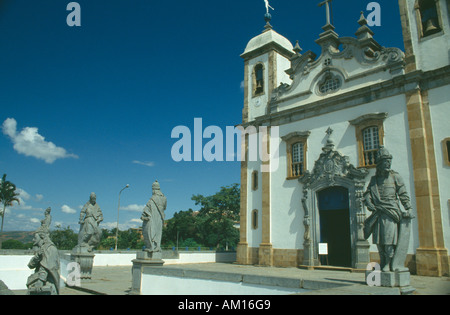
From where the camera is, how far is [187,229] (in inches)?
2126

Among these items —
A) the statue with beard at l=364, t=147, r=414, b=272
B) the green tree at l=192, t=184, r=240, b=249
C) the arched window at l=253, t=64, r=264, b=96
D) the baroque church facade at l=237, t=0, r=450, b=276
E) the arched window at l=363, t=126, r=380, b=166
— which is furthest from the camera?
the green tree at l=192, t=184, r=240, b=249

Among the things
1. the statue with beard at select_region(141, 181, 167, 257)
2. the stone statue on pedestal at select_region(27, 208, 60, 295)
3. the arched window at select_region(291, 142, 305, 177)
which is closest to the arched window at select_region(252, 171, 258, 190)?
the arched window at select_region(291, 142, 305, 177)

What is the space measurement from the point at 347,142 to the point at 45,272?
1438 cm

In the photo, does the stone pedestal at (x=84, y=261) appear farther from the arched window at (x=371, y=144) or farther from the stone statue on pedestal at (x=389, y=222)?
the arched window at (x=371, y=144)

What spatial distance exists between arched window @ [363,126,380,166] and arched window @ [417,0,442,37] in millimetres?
4833

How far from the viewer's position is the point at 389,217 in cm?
723

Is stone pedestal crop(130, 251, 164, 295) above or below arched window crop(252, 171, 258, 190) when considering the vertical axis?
below

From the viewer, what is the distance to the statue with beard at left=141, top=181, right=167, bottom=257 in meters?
9.96

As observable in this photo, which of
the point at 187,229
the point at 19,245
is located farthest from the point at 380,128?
the point at 187,229

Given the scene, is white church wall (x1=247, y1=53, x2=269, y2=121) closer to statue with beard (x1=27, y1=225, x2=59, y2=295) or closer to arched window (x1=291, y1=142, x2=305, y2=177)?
arched window (x1=291, y1=142, x2=305, y2=177)

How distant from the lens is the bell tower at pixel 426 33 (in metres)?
15.6

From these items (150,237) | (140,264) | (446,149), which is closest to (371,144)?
(446,149)

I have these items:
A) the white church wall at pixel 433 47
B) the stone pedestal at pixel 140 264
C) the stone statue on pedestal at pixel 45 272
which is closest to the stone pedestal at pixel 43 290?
the stone statue on pedestal at pixel 45 272

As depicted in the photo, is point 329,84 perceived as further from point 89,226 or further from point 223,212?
point 223,212
